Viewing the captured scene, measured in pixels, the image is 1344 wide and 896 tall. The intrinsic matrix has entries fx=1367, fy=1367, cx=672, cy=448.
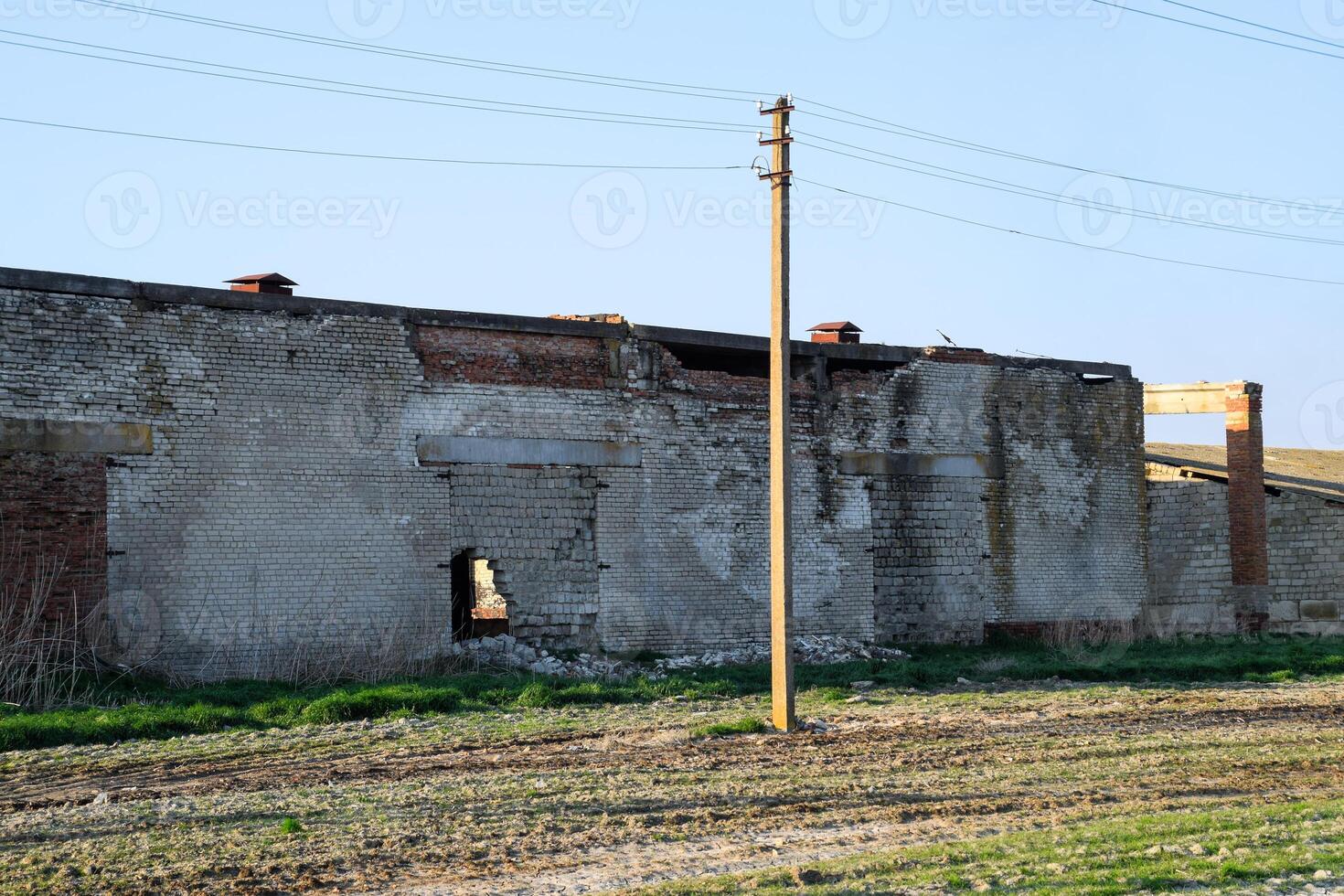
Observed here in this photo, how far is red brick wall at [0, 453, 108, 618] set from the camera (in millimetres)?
15766

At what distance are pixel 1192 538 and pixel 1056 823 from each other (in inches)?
760

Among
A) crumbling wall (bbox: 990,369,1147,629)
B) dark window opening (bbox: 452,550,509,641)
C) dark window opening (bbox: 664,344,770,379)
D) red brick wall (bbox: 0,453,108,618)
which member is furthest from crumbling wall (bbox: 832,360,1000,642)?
red brick wall (bbox: 0,453,108,618)

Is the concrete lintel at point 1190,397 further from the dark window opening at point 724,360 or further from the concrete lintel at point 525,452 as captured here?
the concrete lintel at point 525,452

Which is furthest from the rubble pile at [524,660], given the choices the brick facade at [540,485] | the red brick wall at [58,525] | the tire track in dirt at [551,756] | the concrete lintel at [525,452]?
the tire track in dirt at [551,756]

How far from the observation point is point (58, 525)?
16047mm

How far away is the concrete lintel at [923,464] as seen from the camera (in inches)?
884

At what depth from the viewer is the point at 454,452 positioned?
1891cm

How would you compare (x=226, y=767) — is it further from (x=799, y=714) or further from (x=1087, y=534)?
(x=1087, y=534)

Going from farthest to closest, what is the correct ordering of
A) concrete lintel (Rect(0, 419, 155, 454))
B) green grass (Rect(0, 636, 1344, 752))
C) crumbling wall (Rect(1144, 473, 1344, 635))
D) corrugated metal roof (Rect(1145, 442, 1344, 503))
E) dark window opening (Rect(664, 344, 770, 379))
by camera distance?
corrugated metal roof (Rect(1145, 442, 1344, 503))
crumbling wall (Rect(1144, 473, 1344, 635))
dark window opening (Rect(664, 344, 770, 379))
concrete lintel (Rect(0, 419, 155, 454))
green grass (Rect(0, 636, 1344, 752))

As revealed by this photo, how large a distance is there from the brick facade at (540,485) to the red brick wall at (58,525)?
0.72 feet

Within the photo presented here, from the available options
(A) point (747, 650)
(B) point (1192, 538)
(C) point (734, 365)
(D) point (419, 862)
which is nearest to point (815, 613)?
(A) point (747, 650)

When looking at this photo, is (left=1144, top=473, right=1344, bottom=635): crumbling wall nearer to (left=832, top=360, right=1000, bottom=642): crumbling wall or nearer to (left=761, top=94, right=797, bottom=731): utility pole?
(left=832, top=360, right=1000, bottom=642): crumbling wall

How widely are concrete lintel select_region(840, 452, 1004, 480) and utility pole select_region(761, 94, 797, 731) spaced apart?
335 inches

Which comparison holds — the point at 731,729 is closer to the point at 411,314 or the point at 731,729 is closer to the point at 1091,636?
the point at 411,314
